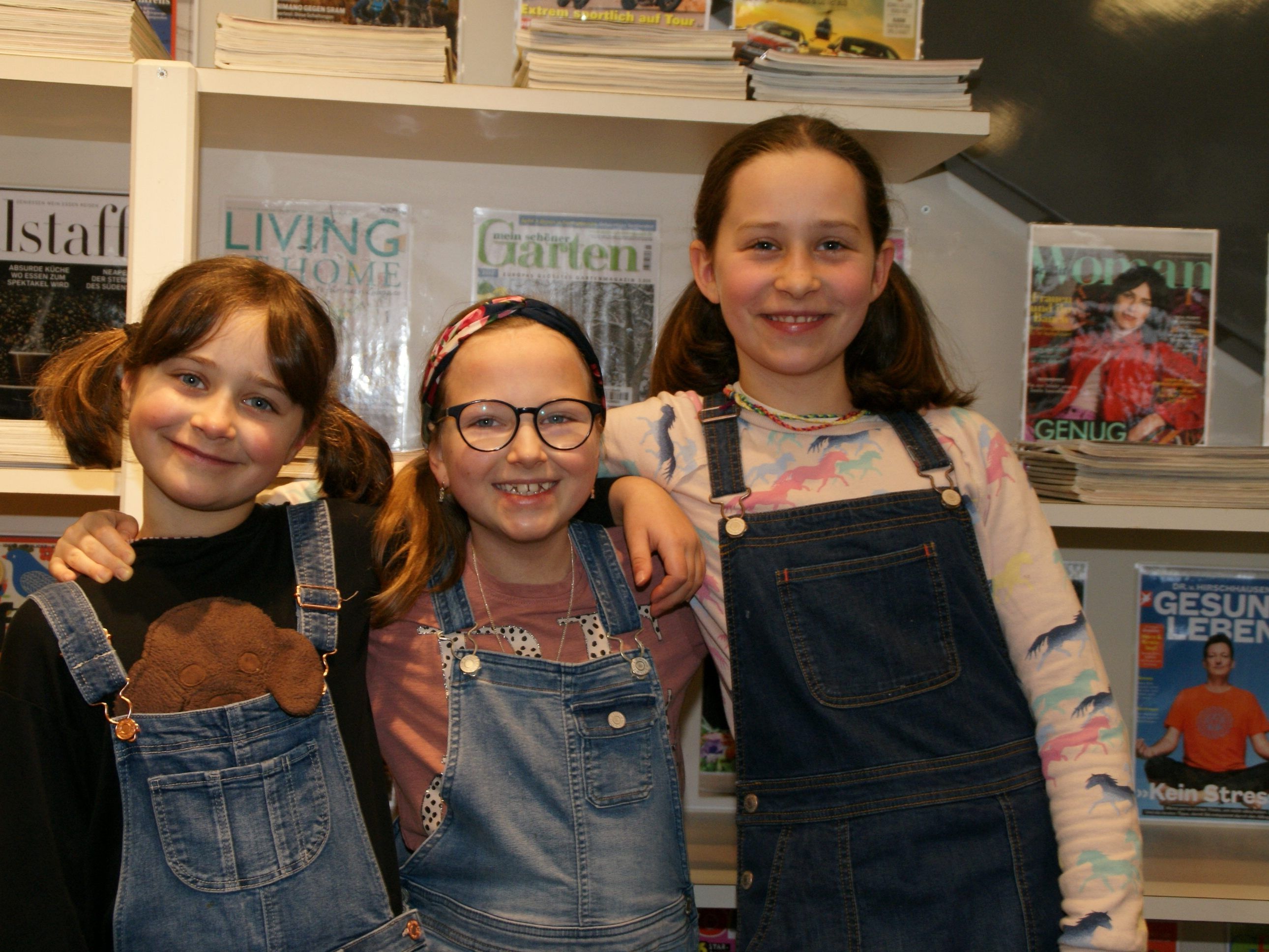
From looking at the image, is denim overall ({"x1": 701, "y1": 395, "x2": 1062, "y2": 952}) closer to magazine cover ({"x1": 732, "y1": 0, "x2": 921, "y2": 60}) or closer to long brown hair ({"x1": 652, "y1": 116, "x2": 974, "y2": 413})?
long brown hair ({"x1": 652, "y1": 116, "x2": 974, "y2": 413})

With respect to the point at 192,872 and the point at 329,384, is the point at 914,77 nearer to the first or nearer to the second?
the point at 329,384

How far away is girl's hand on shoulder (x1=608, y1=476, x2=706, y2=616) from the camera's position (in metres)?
1.08

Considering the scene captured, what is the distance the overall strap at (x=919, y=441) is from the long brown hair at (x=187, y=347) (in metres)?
0.68

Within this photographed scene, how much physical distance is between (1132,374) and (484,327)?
1.13m

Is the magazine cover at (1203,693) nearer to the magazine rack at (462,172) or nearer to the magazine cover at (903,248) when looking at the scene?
the magazine rack at (462,172)

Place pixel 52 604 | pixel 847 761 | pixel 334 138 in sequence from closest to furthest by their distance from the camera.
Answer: pixel 52 604
pixel 847 761
pixel 334 138

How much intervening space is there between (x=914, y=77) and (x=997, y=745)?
0.89 m

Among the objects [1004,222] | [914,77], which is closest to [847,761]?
[914,77]

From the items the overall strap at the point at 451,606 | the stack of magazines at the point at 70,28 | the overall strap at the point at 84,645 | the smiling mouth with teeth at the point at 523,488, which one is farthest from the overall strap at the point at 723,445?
the stack of magazines at the point at 70,28

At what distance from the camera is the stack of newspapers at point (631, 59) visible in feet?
4.43

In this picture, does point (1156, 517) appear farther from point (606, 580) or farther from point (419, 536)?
point (419, 536)

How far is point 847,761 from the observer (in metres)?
1.09

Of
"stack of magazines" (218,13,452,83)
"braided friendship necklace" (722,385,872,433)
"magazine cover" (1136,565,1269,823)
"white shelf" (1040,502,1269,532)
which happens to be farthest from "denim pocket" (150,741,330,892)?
"magazine cover" (1136,565,1269,823)

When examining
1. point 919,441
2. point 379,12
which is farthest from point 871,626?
point 379,12
